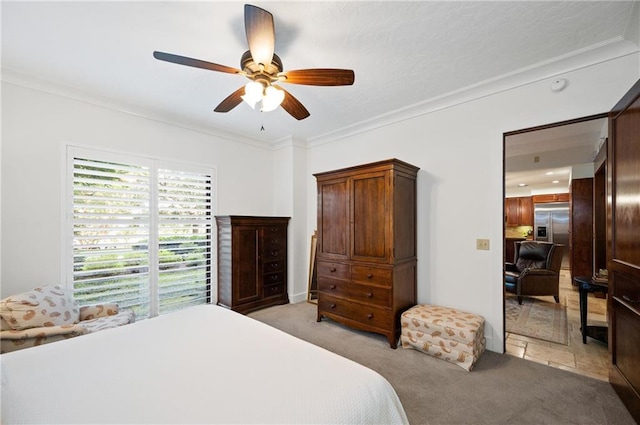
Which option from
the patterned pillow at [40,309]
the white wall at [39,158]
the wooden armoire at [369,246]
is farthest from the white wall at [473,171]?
the patterned pillow at [40,309]

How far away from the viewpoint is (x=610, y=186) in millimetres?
2070

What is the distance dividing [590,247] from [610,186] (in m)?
4.35

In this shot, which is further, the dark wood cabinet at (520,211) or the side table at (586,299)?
the dark wood cabinet at (520,211)

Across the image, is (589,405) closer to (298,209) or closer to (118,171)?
(298,209)

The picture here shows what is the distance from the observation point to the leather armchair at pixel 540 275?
414 cm

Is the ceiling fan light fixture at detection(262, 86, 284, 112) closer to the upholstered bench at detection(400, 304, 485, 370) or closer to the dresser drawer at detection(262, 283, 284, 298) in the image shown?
the upholstered bench at detection(400, 304, 485, 370)

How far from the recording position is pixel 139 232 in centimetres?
327

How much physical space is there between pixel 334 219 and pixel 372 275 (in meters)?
0.83

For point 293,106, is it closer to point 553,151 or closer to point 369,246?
point 369,246

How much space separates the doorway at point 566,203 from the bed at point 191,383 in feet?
7.85

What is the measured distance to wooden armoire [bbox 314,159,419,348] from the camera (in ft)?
9.50

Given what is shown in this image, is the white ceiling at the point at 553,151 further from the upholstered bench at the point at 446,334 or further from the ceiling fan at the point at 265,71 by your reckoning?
the ceiling fan at the point at 265,71

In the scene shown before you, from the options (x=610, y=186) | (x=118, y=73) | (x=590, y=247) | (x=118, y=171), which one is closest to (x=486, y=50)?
(x=610, y=186)

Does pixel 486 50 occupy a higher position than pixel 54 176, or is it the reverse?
pixel 486 50
